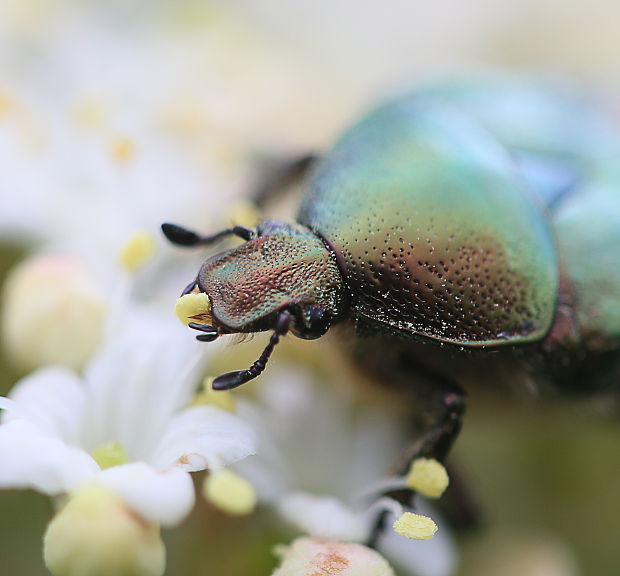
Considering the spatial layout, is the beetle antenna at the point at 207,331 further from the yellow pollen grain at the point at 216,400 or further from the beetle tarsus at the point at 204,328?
the yellow pollen grain at the point at 216,400

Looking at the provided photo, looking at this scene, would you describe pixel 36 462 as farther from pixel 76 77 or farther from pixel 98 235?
pixel 76 77

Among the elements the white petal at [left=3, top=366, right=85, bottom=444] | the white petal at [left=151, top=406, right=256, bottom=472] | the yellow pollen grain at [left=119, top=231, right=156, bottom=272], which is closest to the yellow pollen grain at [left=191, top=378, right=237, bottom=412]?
the white petal at [left=151, top=406, right=256, bottom=472]

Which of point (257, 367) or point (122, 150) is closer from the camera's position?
point (257, 367)

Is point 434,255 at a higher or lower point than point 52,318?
higher

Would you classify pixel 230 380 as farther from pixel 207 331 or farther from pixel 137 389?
pixel 137 389

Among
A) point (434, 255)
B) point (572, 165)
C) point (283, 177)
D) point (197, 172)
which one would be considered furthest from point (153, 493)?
point (197, 172)

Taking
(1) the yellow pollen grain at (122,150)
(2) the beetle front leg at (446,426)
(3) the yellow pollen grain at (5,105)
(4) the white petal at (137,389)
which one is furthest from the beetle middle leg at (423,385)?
(3) the yellow pollen grain at (5,105)

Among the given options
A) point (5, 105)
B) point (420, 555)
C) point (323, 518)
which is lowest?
point (420, 555)
